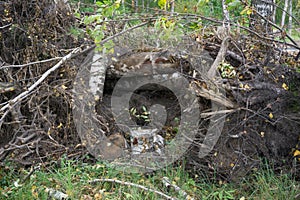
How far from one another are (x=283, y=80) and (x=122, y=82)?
1828mm

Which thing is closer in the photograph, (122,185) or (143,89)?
(122,185)

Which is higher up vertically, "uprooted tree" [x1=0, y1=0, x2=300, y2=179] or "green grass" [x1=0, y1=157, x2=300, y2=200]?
"uprooted tree" [x1=0, y1=0, x2=300, y2=179]

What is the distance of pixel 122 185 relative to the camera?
10.6ft

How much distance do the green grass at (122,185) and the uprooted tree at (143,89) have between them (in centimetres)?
15

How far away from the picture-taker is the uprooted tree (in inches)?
138

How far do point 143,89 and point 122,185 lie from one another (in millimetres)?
1450

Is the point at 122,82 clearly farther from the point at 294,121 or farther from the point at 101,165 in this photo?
the point at 294,121

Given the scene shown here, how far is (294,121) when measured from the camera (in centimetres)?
343

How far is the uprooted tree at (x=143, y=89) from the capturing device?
A: 3502mm

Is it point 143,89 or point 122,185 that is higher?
point 143,89

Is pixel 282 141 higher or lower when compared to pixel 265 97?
lower

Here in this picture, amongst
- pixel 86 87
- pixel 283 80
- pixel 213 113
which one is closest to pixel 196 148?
pixel 213 113

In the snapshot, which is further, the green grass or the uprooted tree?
the uprooted tree

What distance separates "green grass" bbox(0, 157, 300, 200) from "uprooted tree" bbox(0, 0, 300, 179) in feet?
0.49
